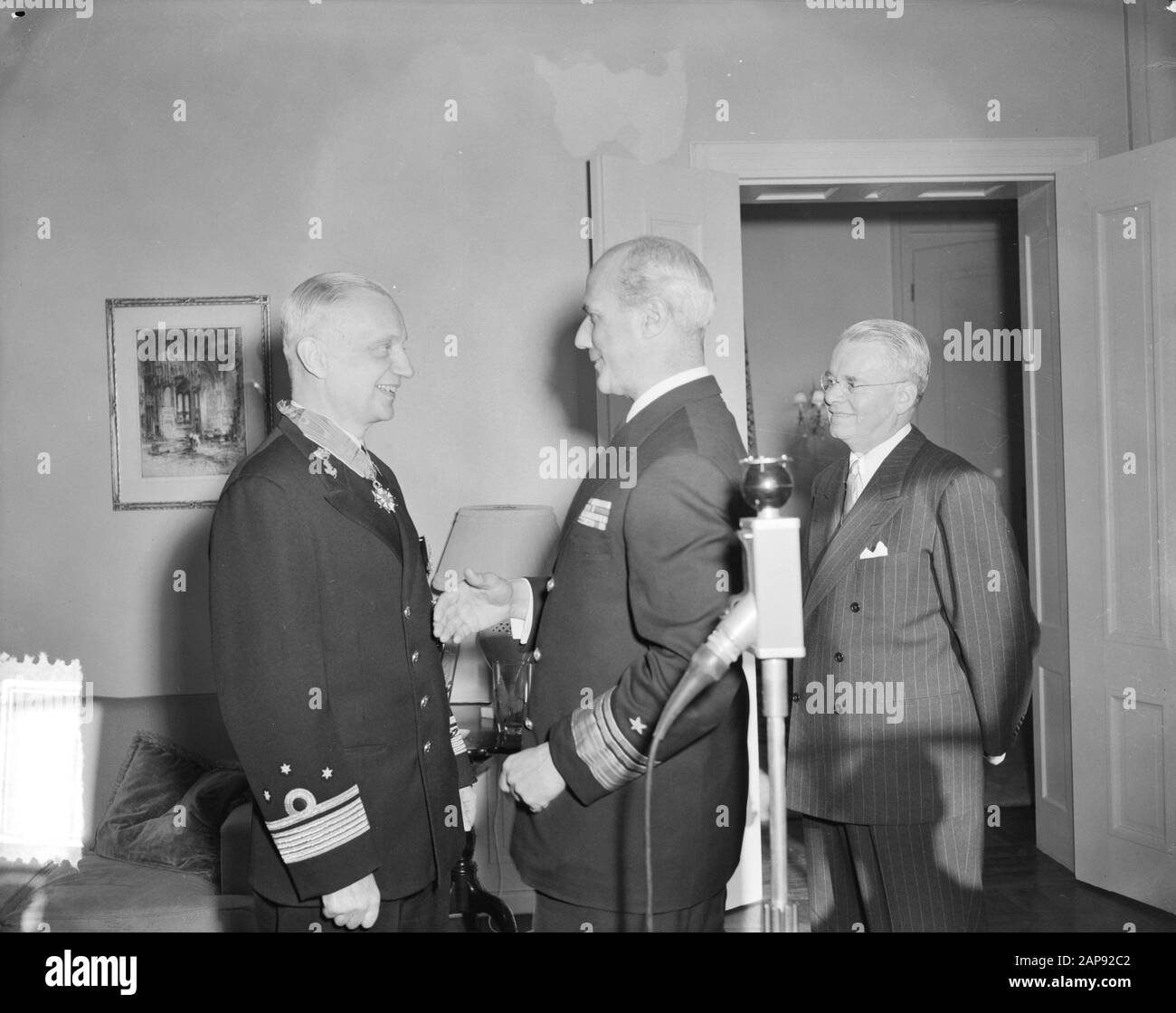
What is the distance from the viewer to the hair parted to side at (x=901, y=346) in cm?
216

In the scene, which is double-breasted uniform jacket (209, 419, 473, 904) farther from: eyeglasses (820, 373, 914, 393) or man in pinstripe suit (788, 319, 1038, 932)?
eyeglasses (820, 373, 914, 393)

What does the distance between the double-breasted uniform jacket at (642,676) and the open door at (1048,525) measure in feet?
7.91

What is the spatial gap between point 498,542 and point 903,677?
4.53ft

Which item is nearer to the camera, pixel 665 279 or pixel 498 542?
pixel 665 279

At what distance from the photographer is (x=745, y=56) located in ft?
12.2

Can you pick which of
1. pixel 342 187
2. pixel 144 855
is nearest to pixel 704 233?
pixel 342 187

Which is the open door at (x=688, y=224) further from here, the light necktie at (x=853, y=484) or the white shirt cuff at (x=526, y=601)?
the white shirt cuff at (x=526, y=601)

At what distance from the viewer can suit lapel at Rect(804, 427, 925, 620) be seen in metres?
2.09

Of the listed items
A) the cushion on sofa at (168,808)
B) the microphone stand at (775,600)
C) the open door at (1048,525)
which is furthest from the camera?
the open door at (1048,525)

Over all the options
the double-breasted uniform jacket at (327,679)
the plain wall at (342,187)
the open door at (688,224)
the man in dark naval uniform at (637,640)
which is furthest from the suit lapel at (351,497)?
the plain wall at (342,187)

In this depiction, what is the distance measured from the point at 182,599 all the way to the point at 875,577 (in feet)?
8.36

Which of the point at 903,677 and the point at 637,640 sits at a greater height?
the point at 637,640

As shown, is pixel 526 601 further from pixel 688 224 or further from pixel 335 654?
pixel 688 224

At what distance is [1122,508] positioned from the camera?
3432mm
